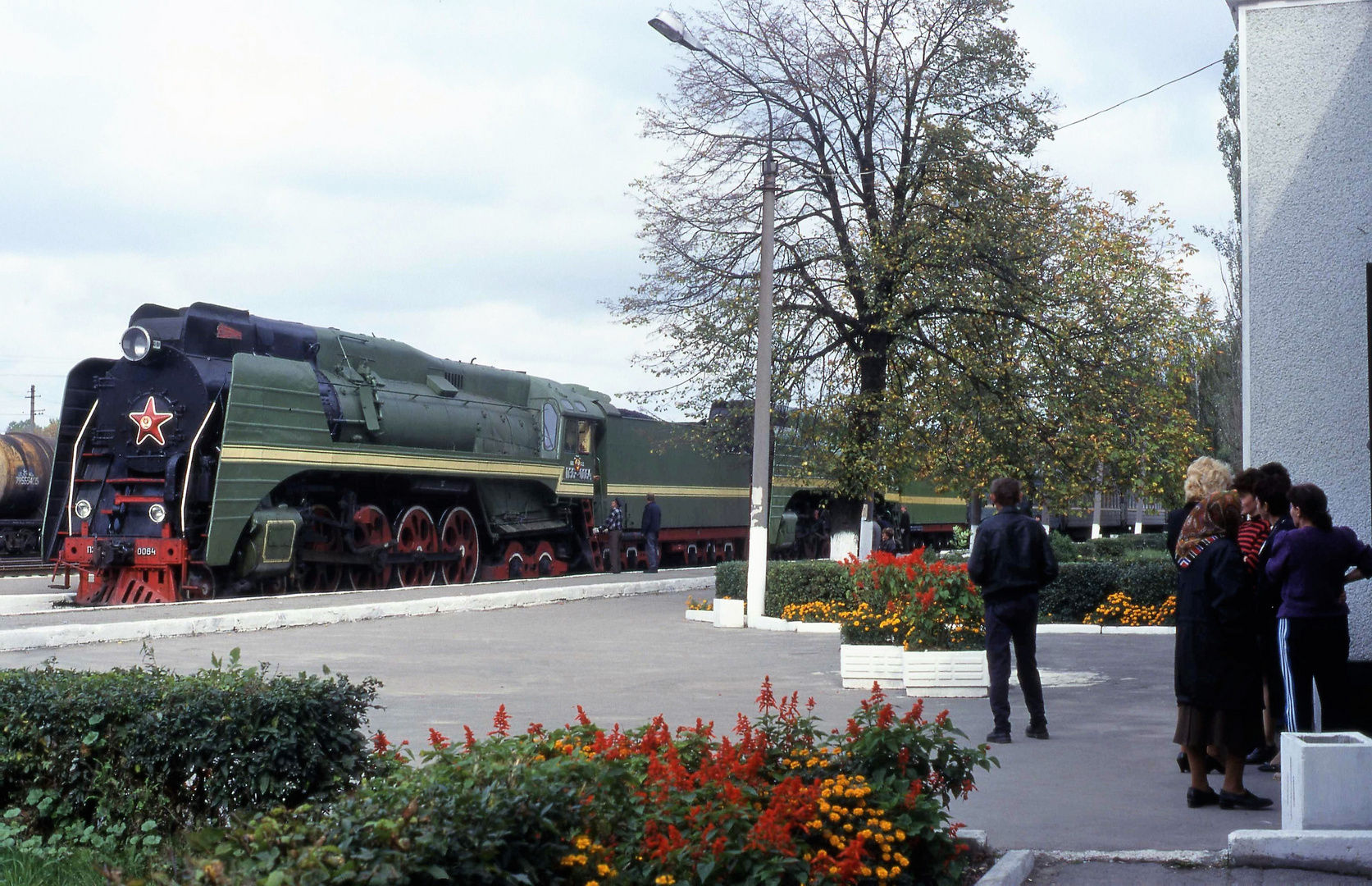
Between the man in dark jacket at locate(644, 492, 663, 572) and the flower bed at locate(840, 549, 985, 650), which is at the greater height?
the man in dark jacket at locate(644, 492, 663, 572)

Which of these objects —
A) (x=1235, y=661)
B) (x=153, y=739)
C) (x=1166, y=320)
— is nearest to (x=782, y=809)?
(x=153, y=739)

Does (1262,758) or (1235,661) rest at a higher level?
(1235,661)

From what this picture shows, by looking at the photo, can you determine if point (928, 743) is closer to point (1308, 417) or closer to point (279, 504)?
point (1308, 417)

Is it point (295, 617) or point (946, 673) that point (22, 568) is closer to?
point (295, 617)

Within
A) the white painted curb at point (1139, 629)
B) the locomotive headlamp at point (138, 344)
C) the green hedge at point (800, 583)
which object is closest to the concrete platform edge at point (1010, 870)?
the white painted curb at point (1139, 629)

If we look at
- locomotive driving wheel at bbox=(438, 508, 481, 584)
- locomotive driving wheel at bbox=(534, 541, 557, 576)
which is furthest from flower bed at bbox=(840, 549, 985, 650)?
locomotive driving wheel at bbox=(534, 541, 557, 576)

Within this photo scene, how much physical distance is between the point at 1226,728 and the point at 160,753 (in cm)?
498

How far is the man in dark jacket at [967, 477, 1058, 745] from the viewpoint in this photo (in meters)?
8.62

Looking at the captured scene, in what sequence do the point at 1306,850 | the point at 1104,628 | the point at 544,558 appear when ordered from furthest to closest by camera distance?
the point at 544,558, the point at 1104,628, the point at 1306,850

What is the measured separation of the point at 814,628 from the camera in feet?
54.6

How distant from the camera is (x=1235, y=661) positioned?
21.4 feet

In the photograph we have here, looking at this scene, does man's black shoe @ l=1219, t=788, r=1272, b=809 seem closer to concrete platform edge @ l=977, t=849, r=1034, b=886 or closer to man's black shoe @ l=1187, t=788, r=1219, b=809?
man's black shoe @ l=1187, t=788, r=1219, b=809

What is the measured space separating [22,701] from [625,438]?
2232 cm

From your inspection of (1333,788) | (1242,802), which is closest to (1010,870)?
(1333,788)
